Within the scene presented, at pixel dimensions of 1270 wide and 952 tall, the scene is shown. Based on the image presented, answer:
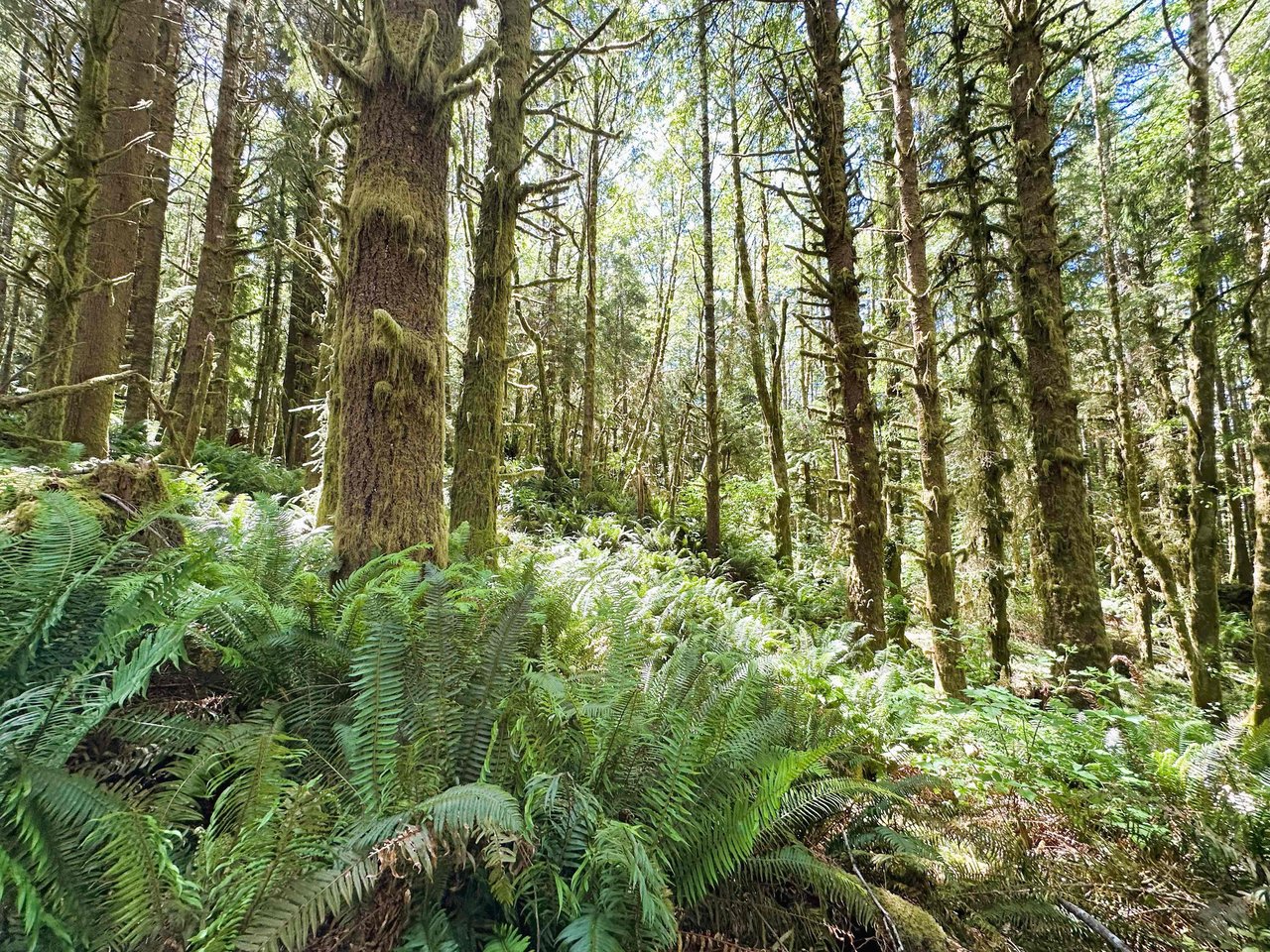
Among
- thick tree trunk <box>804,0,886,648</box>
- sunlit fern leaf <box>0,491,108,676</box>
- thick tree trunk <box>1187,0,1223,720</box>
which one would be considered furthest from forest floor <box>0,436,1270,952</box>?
thick tree trunk <box>1187,0,1223,720</box>

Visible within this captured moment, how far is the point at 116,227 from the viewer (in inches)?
256

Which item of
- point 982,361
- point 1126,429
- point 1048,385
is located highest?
point 982,361

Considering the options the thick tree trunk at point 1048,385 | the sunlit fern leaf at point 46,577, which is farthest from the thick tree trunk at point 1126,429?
the sunlit fern leaf at point 46,577

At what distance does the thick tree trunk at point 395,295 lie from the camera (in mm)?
3070

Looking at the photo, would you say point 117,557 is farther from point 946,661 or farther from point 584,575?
point 946,661

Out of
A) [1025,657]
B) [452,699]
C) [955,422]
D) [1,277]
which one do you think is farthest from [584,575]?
[1,277]

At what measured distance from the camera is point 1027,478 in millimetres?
8023

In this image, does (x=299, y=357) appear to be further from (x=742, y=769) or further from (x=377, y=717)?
(x=742, y=769)

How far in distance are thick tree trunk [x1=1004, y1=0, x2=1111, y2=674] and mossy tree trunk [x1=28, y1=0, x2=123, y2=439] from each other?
29.3 ft

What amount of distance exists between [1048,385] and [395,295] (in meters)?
6.94

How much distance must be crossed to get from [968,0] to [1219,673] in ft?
31.6

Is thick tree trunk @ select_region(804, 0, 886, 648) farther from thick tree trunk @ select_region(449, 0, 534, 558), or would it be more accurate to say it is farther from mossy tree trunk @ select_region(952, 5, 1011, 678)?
thick tree trunk @ select_region(449, 0, 534, 558)

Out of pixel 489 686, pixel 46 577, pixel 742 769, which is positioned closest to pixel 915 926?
pixel 742 769

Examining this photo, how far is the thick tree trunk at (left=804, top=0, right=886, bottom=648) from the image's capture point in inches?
222
